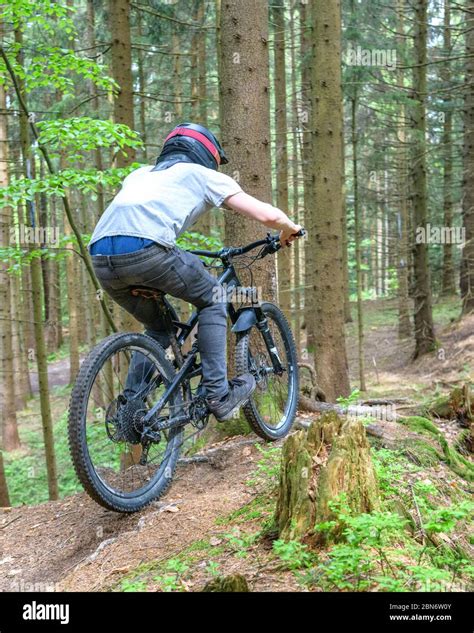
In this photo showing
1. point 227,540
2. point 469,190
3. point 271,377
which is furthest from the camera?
point 469,190

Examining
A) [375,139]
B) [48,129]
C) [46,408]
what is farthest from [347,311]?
[48,129]

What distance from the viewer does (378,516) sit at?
2.98 meters

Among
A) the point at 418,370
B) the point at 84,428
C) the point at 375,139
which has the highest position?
the point at 375,139

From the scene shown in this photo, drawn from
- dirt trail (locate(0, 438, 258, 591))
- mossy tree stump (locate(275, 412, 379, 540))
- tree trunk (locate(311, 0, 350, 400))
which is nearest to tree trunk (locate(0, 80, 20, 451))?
tree trunk (locate(311, 0, 350, 400))

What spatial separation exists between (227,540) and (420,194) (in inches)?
473

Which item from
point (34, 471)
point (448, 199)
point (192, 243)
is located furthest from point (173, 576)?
point (448, 199)

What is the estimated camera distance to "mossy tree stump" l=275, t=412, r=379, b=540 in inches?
125

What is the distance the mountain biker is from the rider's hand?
5cm

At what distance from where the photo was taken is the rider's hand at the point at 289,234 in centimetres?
447

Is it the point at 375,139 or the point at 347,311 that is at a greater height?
the point at 375,139

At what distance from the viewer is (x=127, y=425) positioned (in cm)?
390

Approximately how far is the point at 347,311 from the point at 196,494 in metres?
21.1

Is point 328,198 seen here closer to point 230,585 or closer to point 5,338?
point 230,585
